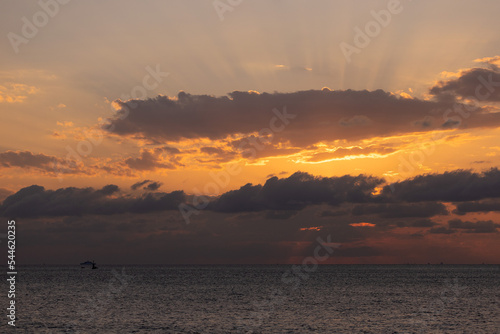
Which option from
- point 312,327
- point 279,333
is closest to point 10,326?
point 279,333

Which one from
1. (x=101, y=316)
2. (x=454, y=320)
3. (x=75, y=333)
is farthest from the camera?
(x=101, y=316)

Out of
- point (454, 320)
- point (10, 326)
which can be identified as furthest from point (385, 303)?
point (10, 326)

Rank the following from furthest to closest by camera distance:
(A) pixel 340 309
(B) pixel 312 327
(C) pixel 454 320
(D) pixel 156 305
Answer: (D) pixel 156 305 < (A) pixel 340 309 < (C) pixel 454 320 < (B) pixel 312 327

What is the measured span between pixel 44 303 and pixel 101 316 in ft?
107

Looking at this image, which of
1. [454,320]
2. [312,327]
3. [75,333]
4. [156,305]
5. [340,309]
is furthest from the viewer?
[156,305]

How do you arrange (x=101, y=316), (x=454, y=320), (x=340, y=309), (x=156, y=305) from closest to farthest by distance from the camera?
1. (x=454, y=320)
2. (x=101, y=316)
3. (x=340, y=309)
4. (x=156, y=305)

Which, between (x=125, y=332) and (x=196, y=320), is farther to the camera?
(x=196, y=320)

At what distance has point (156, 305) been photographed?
113562 mm

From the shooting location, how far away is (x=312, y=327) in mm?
79438

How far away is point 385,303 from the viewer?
118562 mm

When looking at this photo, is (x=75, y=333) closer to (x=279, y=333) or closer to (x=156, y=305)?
(x=279, y=333)

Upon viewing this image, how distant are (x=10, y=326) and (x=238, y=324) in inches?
1413

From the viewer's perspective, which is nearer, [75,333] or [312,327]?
[75,333]

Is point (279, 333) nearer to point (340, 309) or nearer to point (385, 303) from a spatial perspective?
point (340, 309)
